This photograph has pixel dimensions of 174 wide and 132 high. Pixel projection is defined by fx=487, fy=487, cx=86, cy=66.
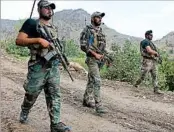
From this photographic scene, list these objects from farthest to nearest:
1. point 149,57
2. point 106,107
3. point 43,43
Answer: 1. point 149,57
2. point 106,107
3. point 43,43

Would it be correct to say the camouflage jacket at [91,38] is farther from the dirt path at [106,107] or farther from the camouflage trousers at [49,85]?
the camouflage trousers at [49,85]

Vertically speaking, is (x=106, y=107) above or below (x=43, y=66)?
below

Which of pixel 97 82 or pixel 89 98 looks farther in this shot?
pixel 89 98

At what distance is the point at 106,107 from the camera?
1052cm

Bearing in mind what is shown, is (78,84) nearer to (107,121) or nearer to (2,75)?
(2,75)

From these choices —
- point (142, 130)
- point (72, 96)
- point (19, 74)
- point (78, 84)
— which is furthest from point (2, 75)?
point (142, 130)

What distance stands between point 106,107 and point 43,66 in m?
3.56

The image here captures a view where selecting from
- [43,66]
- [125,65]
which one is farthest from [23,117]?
[125,65]

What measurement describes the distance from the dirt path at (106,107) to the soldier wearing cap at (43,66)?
59 centimetres

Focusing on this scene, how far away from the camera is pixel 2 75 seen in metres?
15.0

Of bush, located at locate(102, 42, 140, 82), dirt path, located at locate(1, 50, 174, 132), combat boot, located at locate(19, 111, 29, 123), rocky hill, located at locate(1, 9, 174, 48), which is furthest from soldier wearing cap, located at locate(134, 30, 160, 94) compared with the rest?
rocky hill, located at locate(1, 9, 174, 48)

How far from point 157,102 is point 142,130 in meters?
3.92

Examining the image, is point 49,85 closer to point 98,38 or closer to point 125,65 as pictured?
point 98,38

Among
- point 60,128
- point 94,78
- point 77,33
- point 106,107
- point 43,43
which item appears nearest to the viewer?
point 43,43
